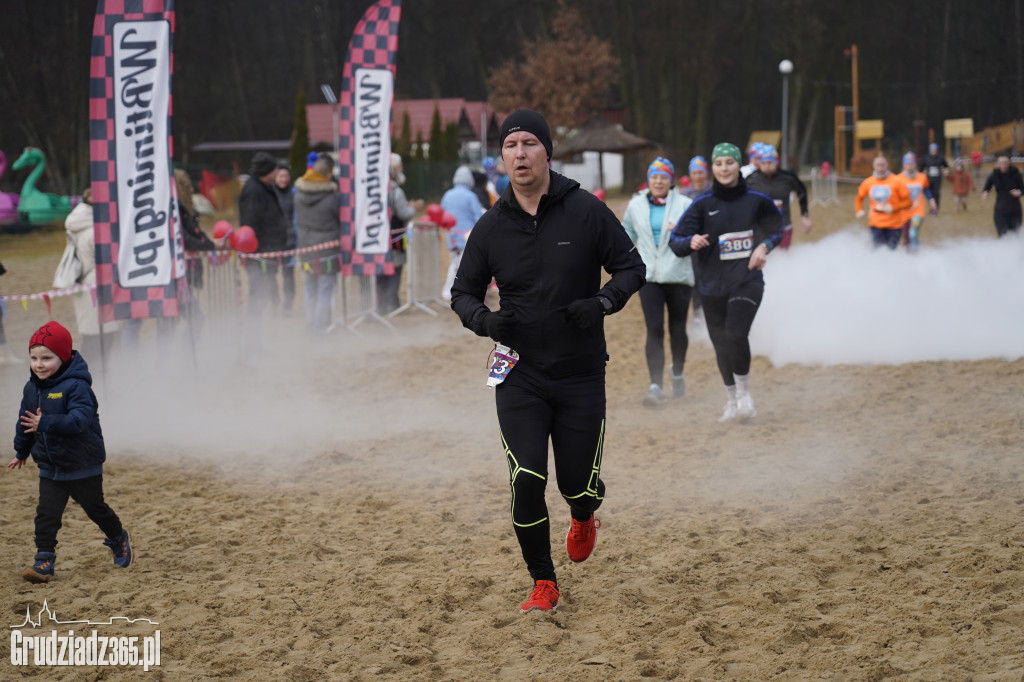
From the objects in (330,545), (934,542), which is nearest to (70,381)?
Result: (330,545)

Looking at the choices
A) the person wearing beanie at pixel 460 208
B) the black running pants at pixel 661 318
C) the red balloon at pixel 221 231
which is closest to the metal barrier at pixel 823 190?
the person wearing beanie at pixel 460 208

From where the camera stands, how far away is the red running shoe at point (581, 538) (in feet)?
16.0

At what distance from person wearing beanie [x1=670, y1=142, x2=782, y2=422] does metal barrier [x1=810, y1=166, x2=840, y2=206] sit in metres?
26.1

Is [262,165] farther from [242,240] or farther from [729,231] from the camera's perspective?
[729,231]

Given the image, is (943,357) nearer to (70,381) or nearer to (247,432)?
(247,432)

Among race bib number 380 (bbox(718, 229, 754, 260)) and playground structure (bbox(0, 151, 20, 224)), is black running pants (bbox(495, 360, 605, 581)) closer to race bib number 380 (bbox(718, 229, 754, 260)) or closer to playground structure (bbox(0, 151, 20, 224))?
race bib number 380 (bbox(718, 229, 754, 260))

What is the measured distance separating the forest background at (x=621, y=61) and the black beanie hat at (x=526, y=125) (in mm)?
31638

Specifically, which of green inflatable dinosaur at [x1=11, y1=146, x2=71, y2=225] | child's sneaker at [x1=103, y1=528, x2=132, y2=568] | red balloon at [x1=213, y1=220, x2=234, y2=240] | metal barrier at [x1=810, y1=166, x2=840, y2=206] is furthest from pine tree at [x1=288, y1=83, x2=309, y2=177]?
child's sneaker at [x1=103, y1=528, x2=132, y2=568]

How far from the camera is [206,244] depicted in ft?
35.4

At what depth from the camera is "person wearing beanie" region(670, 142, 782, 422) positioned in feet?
25.7

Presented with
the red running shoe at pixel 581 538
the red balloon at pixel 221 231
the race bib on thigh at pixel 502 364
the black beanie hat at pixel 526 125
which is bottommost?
the red running shoe at pixel 581 538

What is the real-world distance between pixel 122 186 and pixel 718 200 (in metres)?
5.02

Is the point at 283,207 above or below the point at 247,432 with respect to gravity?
above

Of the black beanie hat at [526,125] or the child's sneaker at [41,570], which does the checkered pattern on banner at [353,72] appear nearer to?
the child's sneaker at [41,570]
